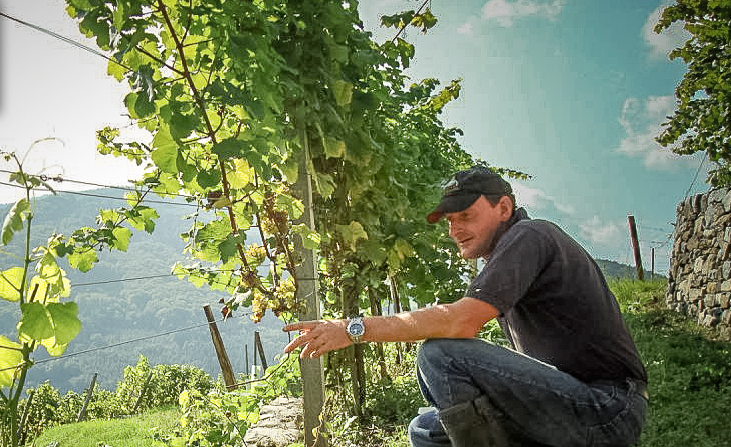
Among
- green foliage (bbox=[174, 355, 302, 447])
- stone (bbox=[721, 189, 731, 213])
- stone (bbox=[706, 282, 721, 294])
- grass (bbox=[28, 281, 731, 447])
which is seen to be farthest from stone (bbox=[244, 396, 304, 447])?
stone (bbox=[721, 189, 731, 213])

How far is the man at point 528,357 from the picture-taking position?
1.83 meters

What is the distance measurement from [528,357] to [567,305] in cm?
22

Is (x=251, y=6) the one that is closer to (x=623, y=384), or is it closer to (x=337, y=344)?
(x=337, y=344)

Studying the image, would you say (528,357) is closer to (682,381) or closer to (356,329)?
(356,329)

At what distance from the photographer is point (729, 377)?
19.4 feet

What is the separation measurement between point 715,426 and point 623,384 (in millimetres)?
3305

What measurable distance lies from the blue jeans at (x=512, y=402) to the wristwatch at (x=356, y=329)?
0.25 meters

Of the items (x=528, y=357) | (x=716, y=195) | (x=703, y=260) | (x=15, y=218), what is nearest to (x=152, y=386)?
(x=703, y=260)

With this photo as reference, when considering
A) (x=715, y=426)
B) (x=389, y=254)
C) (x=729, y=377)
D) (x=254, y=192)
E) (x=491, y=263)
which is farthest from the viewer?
(x=729, y=377)

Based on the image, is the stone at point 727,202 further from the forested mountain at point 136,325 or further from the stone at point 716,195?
the forested mountain at point 136,325

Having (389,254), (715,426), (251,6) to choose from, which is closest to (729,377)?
(715,426)

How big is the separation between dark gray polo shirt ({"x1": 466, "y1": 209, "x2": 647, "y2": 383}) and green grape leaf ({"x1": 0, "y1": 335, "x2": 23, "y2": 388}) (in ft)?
4.15

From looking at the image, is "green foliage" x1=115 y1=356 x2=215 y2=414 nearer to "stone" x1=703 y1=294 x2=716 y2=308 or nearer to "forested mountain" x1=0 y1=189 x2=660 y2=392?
"stone" x1=703 y1=294 x2=716 y2=308

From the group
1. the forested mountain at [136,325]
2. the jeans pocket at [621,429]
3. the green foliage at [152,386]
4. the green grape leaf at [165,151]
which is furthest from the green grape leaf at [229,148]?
the forested mountain at [136,325]
